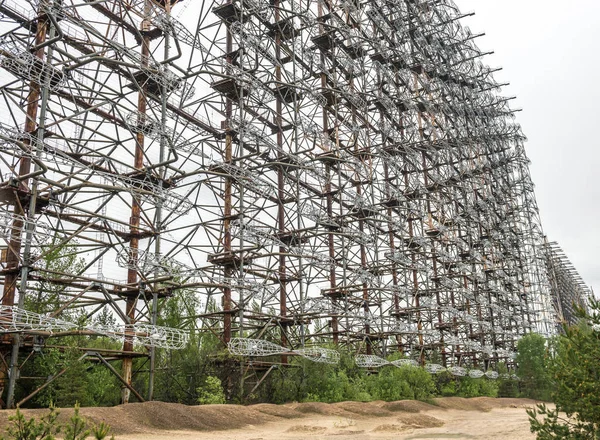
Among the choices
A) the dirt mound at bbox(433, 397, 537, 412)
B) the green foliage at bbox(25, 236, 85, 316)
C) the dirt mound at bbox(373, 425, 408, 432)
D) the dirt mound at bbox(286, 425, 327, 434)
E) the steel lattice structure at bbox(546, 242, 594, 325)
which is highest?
the steel lattice structure at bbox(546, 242, 594, 325)

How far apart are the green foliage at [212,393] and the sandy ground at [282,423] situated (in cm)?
178

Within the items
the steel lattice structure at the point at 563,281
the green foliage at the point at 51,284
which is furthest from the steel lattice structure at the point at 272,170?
the steel lattice structure at the point at 563,281

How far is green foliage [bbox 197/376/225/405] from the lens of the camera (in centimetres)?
2162

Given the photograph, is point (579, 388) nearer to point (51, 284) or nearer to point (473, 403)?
point (51, 284)

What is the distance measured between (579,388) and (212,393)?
16.4 metres

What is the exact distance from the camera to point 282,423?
1923 centimetres

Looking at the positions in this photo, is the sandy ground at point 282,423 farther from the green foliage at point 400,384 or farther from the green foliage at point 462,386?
the green foliage at point 462,386

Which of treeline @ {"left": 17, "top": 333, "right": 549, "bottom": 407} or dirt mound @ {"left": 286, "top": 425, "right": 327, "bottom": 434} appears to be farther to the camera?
treeline @ {"left": 17, "top": 333, "right": 549, "bottom": 407}

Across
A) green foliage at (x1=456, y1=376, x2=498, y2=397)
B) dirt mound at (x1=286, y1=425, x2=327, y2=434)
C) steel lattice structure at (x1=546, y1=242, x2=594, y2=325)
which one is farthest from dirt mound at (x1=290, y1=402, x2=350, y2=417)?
steel lattice structure at (x1=546, y1=242, x2=594, y2=325)

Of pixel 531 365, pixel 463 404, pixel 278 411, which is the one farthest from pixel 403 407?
pixel 531 365

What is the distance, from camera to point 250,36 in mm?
27422

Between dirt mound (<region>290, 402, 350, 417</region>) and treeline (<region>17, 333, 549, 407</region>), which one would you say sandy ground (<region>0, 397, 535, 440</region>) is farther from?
treeline (<region>17, 333, 549, 407</region>)

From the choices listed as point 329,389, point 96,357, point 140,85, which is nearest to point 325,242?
point 329,389

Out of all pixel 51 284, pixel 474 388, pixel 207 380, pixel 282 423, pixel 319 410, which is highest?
pixel 51 284
